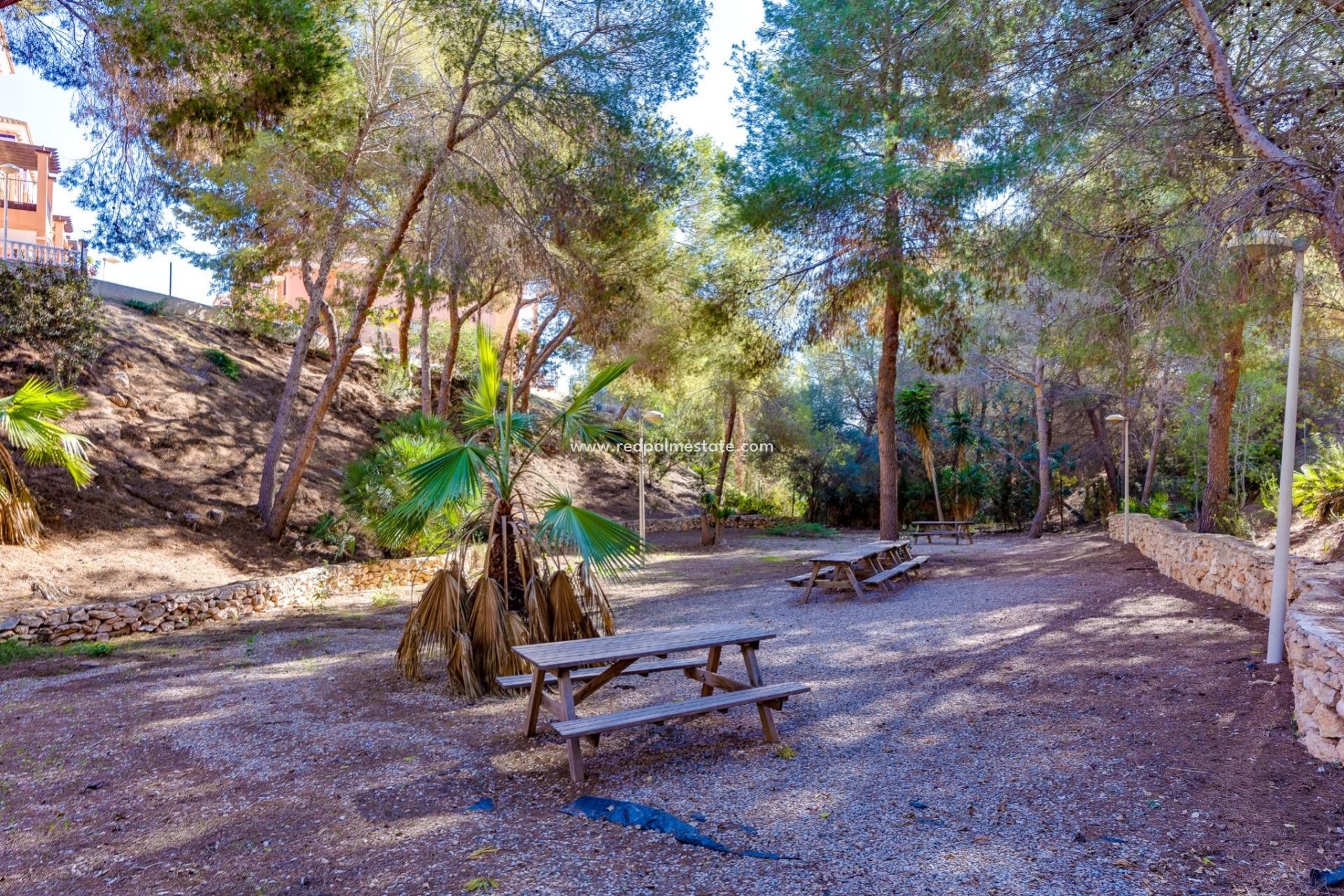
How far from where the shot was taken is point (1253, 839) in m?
3.14

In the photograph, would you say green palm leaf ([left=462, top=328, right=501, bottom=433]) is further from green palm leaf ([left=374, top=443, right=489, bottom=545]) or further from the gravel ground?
the gravel ground

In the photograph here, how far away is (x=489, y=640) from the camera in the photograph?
219 inches

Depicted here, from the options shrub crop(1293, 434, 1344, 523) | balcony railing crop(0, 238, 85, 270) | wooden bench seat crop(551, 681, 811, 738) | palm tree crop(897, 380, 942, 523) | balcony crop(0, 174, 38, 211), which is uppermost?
balcony crop(0, 174, 38, 211)

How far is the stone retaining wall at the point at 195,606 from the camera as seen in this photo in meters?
7.24

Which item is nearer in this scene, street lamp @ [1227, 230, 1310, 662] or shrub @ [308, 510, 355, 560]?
street lamp @ [1227, 230, 1310, 662]

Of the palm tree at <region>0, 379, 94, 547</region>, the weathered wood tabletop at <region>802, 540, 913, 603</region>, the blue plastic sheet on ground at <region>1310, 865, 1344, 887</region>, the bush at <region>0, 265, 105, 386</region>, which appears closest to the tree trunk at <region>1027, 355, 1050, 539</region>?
the weathered wood tabletop at <region>802, 540, 913, 603</region>

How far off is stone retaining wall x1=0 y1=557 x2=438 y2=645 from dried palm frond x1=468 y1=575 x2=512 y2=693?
4368 mm

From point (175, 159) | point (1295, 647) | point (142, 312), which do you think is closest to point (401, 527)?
point (1295, 647)

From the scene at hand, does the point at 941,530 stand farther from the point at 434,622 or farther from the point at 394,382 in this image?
the point at 434,622

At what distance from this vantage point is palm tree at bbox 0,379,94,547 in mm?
7820

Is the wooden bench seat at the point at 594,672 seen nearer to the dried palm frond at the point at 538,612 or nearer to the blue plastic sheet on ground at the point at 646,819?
the dried palm frond at the point at 538,612

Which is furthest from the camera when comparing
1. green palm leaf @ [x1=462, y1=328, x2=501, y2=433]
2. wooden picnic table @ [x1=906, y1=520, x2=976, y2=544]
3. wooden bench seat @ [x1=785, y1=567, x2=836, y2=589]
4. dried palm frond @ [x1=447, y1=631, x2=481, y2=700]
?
wooden picnic table @ [x1=906, y1=520, x2=976, y2=544]

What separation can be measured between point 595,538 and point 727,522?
677 inches

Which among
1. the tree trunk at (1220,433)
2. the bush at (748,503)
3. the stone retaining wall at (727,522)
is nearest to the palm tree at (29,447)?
the stone retaining wall at (727,522)
